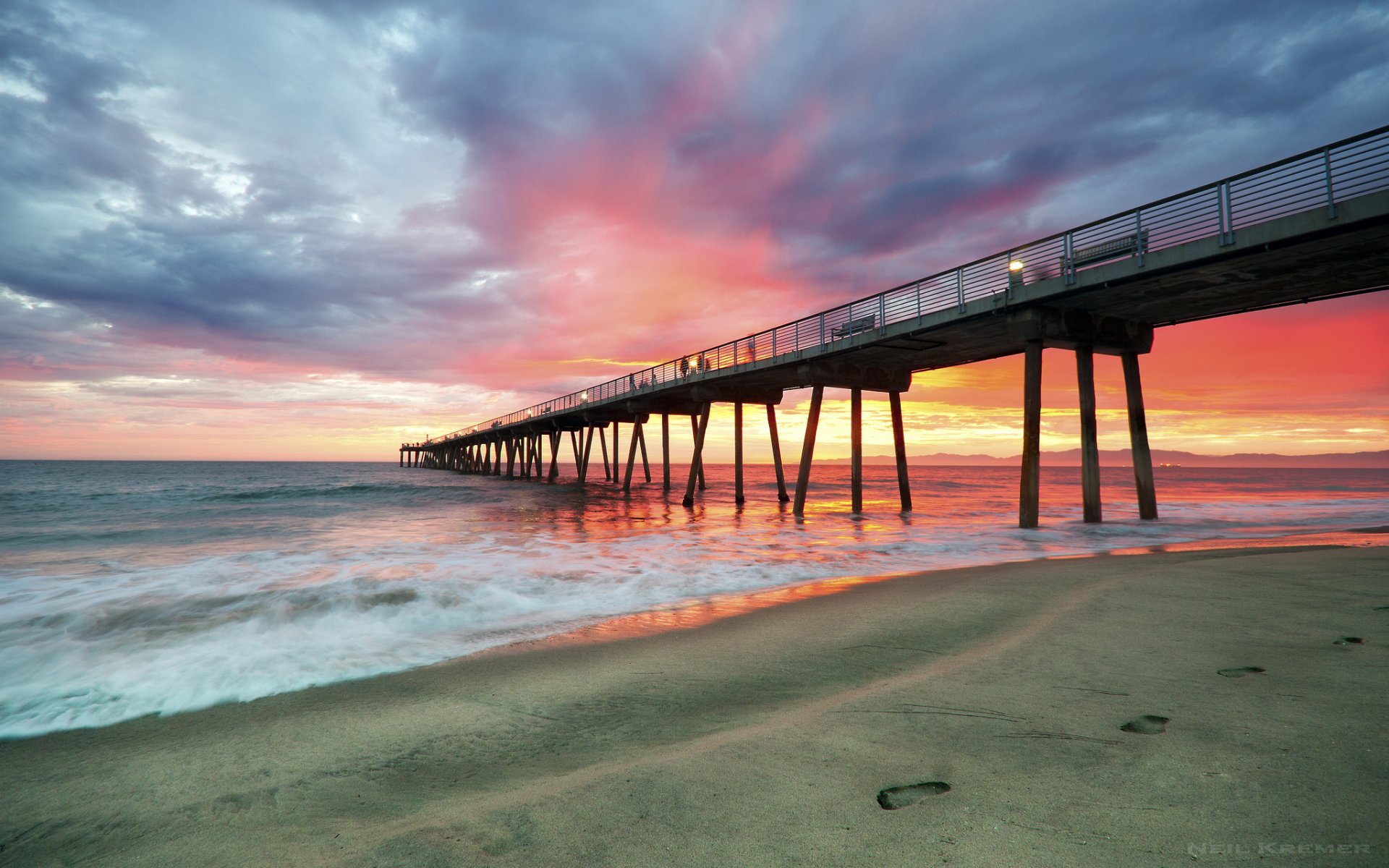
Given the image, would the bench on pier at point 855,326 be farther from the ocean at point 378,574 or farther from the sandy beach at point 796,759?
the sandy beach at point 796,759

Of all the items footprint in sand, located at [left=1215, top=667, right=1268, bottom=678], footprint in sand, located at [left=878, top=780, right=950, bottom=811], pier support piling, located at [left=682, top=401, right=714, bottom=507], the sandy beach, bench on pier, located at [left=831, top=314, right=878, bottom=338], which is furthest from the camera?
pier support piling, located at [left=682, top=401, right=714, bottom=507]

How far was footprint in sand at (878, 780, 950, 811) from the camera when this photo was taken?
2.35 m

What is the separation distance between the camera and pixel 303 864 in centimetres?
225

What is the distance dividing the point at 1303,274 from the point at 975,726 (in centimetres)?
1466

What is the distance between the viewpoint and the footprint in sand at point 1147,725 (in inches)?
114

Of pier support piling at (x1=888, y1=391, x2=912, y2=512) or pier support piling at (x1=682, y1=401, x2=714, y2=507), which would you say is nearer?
pier support piling at (x1=888, y1=391, x2=912, y2=512)

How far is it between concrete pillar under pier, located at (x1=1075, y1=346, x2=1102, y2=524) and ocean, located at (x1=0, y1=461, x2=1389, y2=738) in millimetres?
697

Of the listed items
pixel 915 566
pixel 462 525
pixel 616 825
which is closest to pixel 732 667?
pixel 616 825

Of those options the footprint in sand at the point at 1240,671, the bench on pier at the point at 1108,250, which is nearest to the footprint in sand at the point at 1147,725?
the footprint in sand at the point at 1240,671

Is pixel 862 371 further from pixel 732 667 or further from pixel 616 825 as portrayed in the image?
pixel 616 825

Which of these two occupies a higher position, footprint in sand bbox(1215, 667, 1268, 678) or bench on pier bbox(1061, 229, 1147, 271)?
bench on pier bbox(1061, 229, 1147, 271)

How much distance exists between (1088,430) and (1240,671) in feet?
42.4

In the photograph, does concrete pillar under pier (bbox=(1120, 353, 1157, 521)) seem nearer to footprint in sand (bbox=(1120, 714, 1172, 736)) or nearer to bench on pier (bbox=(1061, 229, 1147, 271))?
bench on pier (bbox=(1061, 229, 1147, 271))

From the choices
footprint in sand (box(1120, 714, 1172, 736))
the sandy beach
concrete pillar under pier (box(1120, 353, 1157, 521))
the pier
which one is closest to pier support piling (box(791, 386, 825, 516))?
the pier
